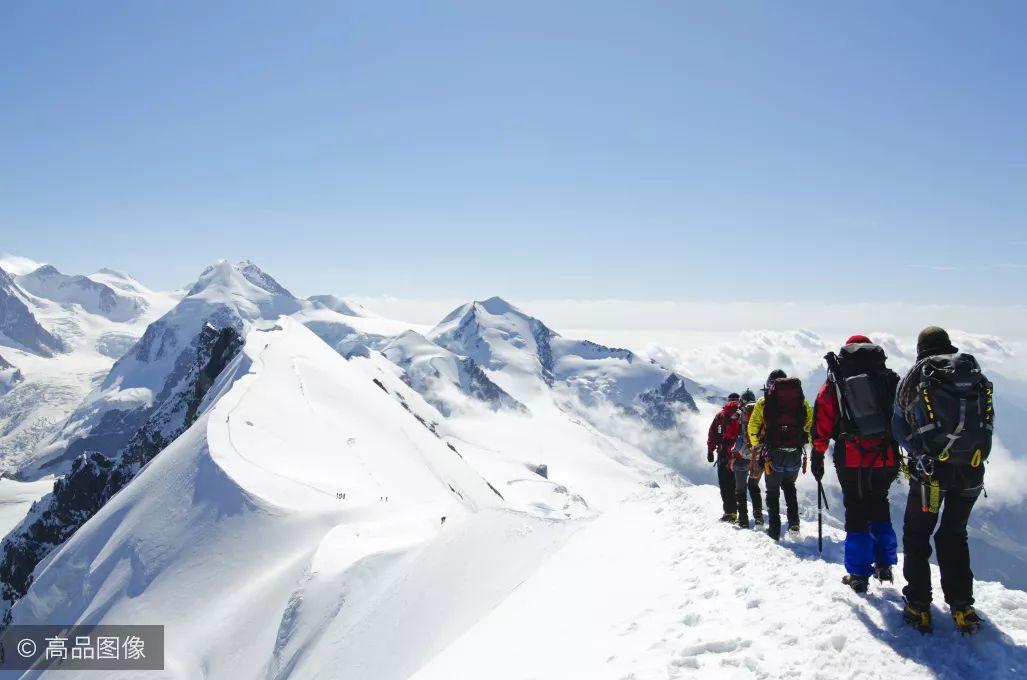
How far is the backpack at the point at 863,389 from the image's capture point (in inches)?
324

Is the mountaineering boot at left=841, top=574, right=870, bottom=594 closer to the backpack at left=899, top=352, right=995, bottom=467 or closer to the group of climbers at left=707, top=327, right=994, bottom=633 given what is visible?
the group of climbers at left=707, top=327, right=994, bottom=633

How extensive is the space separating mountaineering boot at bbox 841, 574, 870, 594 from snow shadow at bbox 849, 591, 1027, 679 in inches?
23.5

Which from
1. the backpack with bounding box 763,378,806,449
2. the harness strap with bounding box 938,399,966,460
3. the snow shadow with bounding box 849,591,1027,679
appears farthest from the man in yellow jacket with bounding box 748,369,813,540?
the harness strap with bounding box 938,399,966,460

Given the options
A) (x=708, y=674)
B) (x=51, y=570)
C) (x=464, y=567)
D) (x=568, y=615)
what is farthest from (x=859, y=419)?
(x=51, y=570)

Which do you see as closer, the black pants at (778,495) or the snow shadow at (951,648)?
the snow shadow at (951,648)

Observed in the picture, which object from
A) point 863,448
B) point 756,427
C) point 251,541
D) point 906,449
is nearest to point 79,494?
point 251,541

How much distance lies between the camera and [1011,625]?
7152mm

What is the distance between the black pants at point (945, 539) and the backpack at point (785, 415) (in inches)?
142

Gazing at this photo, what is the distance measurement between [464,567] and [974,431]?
14169 millimetres

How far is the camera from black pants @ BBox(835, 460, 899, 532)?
8.33 meters

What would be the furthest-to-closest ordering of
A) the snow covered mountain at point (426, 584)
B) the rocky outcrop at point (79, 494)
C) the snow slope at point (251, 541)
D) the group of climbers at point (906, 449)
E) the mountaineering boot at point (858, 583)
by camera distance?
1. the rocky outcrop at point (79, 494)
2. the snow slope at point (251, 541)
3. the mountaineering boot at point (858, 583)
4. the snow covered mountain at point (426, 584)
5. the group of climbers at point (906, 449)

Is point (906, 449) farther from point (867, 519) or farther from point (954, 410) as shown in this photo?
point (867, 519)

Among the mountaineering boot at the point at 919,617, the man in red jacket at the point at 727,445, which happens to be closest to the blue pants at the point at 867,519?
the mountaineering boot at the point at 919,617

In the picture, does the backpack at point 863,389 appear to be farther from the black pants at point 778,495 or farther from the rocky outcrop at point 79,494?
the rocky outcrop at point 79,494
